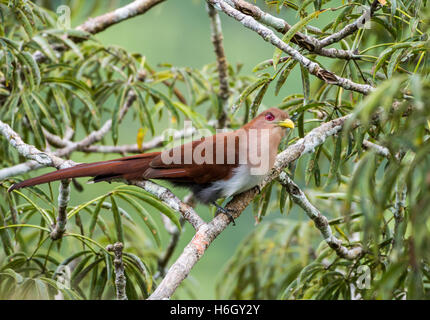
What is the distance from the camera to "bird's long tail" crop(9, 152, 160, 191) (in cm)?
233

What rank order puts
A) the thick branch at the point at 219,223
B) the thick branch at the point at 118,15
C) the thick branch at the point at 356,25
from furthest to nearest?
1. the thick branch at the point at 118,15
2. the thick branch at the point at 356,25
3. the thick branch at the point at 219,223

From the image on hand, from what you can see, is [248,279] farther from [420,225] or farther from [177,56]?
[177,56]

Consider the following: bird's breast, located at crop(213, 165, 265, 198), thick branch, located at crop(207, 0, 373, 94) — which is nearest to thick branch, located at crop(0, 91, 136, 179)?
bird's breast, located at crop(213, 165, 265, 198)

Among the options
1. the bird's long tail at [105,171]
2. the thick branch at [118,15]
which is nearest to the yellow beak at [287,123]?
the bird's long tail at [105,171]

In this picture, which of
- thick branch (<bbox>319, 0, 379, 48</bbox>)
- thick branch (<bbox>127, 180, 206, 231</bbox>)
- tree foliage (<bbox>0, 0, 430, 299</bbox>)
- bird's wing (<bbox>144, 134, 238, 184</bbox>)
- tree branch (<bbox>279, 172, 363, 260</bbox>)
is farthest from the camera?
bird's wing (<bbox>144, 134, 238, 184</bbox>)

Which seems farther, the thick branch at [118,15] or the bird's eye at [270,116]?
the thick branch at [118,15]

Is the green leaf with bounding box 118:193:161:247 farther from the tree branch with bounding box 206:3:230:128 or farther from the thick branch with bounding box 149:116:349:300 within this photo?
the tree branch with bounding box 206:3:230:128

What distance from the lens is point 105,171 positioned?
2521 mm

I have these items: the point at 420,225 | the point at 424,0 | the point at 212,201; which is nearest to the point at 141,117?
the point at 212,201

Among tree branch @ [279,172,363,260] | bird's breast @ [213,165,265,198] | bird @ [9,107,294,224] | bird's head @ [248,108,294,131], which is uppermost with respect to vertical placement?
bird's head @ [248,108,294,131]

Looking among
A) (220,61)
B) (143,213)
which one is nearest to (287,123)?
(143,213)

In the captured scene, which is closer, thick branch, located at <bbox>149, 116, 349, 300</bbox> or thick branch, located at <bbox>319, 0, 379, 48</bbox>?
thick branch, located at <bbox>149, 116, 349, 300</bbox>

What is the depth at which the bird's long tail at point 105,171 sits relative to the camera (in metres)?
2.33

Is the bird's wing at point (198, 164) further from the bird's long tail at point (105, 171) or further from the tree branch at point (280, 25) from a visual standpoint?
the tree branch at point (280, 25)
